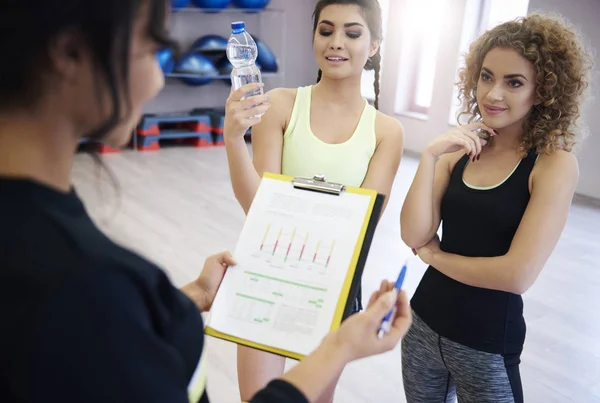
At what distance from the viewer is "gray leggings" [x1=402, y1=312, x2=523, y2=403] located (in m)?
1.37

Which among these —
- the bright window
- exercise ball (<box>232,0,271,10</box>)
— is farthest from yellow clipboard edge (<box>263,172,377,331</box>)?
exercise ball (<box>232,0,271,10</box>)

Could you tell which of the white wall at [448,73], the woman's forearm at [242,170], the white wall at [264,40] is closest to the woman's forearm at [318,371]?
the woman's forearm at [242,170]

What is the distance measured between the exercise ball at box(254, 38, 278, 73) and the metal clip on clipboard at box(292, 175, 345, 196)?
508cm

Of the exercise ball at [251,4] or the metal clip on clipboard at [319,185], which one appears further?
the exercise ball at [251,4]

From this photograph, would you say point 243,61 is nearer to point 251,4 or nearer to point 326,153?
point 326,153

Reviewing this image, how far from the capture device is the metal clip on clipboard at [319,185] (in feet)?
3.98

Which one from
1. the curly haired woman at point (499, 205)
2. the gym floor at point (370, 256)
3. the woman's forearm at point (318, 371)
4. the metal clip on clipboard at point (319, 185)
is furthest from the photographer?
the gym floor at point (370, 256)

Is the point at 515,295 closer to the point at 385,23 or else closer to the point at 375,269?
the point at 375,269

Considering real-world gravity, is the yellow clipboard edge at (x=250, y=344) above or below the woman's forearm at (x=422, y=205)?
below

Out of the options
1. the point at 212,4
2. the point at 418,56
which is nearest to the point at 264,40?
the point at 212,4

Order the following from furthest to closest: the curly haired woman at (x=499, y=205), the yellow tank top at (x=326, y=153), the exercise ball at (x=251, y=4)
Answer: the exercise ball at (x=251, y=4) < the yellow tank top at (x=326, y=153) < the curly haired woman at (x=499, y=205)

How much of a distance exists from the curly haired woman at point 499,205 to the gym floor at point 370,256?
2.75 feet

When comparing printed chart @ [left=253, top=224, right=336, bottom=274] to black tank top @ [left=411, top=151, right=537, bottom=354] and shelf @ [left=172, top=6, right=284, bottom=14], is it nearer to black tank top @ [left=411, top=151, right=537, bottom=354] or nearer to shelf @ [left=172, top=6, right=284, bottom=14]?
black tank top @ [left=411, top=151, right=537, bottom=354]

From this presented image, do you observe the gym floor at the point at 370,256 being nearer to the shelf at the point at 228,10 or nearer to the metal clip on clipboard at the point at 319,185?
the metal clip on clipboard at the point at 319,185
